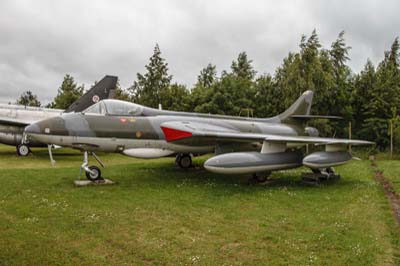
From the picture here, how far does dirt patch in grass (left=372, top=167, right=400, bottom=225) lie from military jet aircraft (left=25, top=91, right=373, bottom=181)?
1.39m

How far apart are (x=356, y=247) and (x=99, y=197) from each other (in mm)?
5363

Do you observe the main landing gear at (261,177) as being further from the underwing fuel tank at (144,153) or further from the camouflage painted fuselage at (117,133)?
the underwing fuel tank at (144,153)

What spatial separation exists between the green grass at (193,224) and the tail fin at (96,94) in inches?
380

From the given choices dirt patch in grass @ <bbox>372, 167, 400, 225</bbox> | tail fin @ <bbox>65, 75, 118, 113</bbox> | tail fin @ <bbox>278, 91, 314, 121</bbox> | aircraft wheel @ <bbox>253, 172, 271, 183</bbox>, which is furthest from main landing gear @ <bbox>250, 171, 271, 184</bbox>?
tail fin @ <bbox>65, 75, 118, 113</bbox>

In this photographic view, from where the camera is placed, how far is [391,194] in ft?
27.6

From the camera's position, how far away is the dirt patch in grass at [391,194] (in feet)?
21.8

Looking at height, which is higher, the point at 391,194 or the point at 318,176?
the point at 318,176

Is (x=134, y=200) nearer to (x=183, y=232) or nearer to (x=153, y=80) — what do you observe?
(x=183, y=232)

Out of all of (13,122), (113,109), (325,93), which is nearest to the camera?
(113,109)

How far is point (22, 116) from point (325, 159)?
15762 millimetres

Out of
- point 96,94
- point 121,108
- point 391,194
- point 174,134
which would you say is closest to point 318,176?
point 391,194

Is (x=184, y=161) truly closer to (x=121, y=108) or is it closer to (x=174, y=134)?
(x=174, y=134)

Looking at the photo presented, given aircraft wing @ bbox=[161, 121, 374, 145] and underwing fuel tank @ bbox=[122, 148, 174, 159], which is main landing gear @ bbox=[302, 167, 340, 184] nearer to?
aircraft wing @ bbox=[161, 121, 374, 145]

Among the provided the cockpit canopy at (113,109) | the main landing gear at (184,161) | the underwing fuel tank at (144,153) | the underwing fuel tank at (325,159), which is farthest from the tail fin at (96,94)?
the underwing fuel tank at (325,159)
